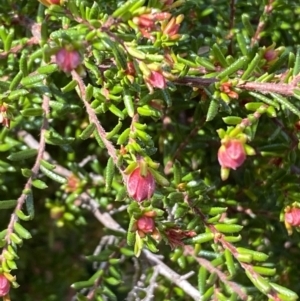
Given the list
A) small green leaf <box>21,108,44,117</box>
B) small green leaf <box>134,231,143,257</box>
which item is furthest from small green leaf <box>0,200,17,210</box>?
small green leaf <box>134,231,143,257</box>

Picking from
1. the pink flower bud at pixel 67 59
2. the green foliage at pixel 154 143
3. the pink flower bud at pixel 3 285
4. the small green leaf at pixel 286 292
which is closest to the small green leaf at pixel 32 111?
the green foliage at pixel 154 143

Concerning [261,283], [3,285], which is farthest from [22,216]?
[261,283]

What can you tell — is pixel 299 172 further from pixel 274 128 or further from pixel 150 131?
pixel 150 131

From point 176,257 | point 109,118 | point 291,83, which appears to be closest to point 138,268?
point 176,257

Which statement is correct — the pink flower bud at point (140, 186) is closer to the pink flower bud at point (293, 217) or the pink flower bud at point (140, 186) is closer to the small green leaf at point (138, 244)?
the small green leaf at point (138, 244)

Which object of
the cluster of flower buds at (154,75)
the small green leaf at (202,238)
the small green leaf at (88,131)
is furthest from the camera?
the small green leaf at (202,238)

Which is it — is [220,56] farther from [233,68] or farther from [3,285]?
[3,285]
